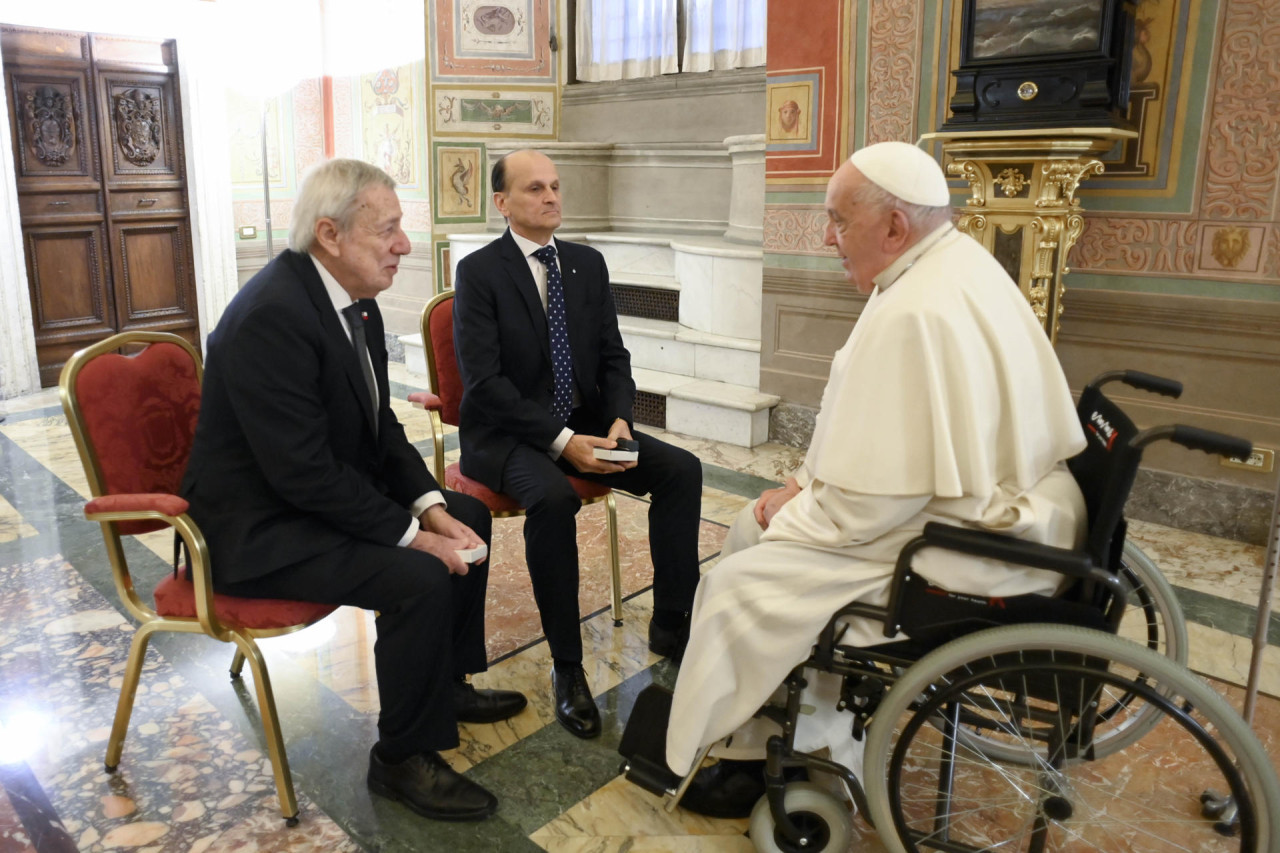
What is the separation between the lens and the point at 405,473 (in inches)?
86.5

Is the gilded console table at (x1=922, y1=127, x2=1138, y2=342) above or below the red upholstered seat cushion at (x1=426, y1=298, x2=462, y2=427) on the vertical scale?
above

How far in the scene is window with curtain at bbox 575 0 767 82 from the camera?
5770mm

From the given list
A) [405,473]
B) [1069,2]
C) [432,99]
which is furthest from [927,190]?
[432,99]

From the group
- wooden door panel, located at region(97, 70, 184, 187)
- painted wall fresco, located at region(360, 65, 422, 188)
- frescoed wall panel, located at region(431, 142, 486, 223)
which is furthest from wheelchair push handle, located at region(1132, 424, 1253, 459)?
wooden door panel, located at region(97, 70, 184, 187)

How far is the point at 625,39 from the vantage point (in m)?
6.32

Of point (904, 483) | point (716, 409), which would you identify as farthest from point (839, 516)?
point (716, 409)

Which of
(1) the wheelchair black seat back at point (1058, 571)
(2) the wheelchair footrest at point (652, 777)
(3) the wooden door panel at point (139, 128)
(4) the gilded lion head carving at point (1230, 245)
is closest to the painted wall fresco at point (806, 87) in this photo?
(4) the gilded lion head carving at point (1230, 245)

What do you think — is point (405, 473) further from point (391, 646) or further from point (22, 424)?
point (22, 424)

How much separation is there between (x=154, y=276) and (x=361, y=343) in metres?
5.17

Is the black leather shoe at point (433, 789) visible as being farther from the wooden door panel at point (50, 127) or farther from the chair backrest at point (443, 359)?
the wooden door panel at point (50, 127)

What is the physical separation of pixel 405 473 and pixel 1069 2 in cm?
270

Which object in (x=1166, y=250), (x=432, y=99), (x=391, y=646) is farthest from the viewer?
(x=432, y=99)

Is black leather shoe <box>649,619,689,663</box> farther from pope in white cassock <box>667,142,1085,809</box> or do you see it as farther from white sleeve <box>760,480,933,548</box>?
white sleeve <box>760,480,933,548</box>

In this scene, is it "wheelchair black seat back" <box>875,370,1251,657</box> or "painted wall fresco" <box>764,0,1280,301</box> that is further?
"painted wall fresco" <box>764,0,1280,301</box>
